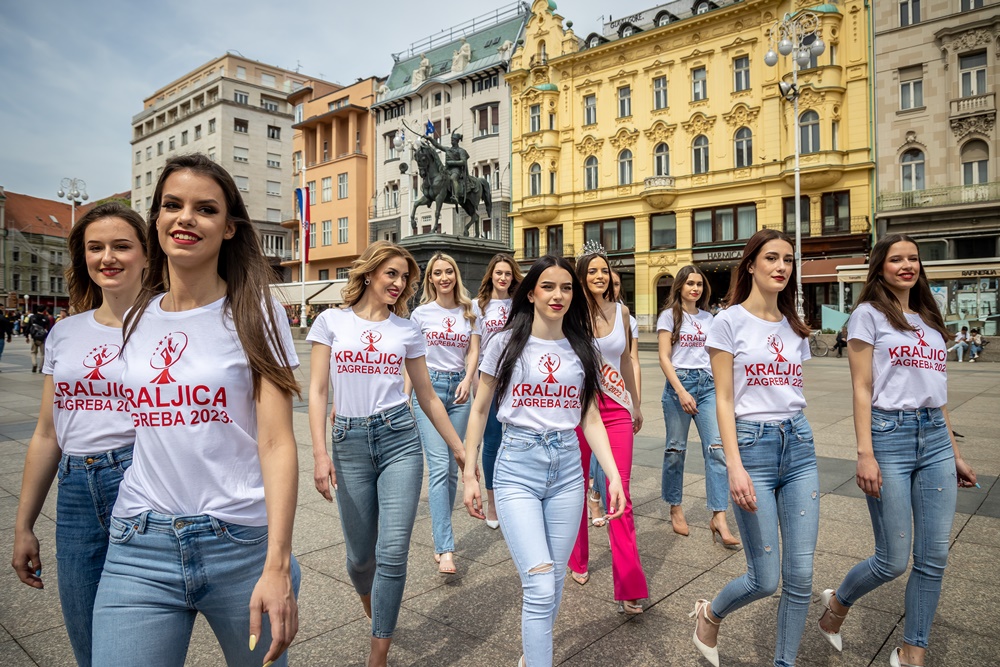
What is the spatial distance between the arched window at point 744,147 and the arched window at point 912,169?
6731 mm

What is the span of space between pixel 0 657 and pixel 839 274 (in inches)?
1189

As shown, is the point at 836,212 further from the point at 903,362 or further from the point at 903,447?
the point at 903,447

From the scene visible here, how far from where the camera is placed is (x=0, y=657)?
312 centimetres

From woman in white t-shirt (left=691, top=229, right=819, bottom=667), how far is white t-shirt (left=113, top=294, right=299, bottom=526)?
1.95 meters

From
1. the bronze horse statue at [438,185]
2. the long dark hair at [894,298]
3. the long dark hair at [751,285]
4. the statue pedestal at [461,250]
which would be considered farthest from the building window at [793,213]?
the long dark hair at [751,285]

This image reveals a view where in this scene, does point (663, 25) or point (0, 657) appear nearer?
point (0, 657)

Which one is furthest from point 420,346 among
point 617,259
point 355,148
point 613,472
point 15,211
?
point 15,211

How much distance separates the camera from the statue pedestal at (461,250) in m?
14.6

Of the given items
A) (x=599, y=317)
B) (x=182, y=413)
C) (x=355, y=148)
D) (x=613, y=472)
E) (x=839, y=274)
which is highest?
(x=355, y=148)

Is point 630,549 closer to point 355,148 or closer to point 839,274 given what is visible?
point 839,274

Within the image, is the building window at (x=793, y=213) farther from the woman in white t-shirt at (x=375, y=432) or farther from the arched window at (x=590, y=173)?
the woman in white t-shirt at (x=375, y=432)

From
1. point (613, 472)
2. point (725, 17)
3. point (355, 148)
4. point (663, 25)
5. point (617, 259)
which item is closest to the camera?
point (613, 472)

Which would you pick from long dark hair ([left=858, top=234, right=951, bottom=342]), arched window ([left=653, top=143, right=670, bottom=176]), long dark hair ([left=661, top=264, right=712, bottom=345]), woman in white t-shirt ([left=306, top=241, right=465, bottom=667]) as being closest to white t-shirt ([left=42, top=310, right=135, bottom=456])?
woman in white t-shirt ([left=306, top=241, right=465, bottom=667])

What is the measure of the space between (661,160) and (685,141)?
65.6 inches
